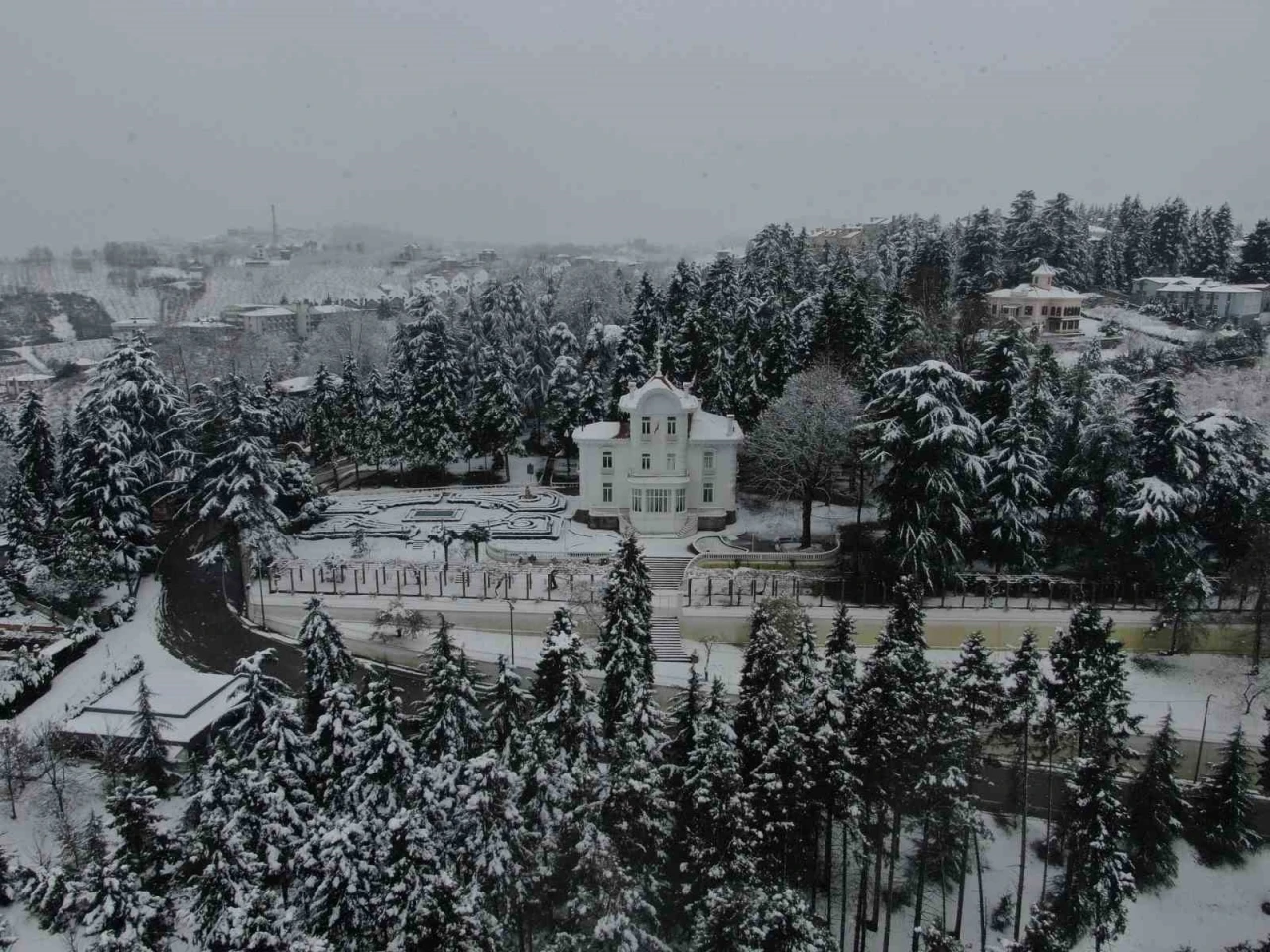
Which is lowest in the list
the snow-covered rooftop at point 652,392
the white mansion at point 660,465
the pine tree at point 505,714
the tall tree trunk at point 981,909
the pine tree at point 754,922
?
the tall tree trunk at point 981,909

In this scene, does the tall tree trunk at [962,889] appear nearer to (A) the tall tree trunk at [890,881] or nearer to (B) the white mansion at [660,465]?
(A) the tall tree trunk at [890,881]

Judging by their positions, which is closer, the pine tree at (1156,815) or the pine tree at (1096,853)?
the pine tree at (1096,853)

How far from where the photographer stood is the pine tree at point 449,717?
20297mm

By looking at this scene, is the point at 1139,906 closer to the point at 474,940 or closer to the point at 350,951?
the point at 474,940

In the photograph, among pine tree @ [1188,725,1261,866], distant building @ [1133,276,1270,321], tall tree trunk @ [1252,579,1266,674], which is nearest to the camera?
pine tree @ [1188,725,1261,866]

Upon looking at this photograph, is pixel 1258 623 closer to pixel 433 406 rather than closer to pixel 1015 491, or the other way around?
pixel 1015 491

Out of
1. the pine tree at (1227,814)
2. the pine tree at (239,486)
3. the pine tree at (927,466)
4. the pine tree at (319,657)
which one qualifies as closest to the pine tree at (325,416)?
the pine tree at (239,486)

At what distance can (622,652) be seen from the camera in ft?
73.8

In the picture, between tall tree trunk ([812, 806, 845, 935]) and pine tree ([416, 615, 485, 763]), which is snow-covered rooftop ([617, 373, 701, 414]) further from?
tall tree trunk ([812, 806, 845, 935])

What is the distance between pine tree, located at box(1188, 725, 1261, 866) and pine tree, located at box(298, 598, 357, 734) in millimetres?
23315

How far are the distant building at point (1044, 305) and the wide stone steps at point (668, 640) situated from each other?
120ft

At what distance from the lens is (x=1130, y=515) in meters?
31.5

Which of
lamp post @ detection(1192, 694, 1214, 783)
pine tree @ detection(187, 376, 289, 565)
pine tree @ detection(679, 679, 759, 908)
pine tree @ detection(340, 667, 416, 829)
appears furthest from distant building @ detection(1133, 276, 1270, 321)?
pine tree @ detection(340, 667, 416, 829)

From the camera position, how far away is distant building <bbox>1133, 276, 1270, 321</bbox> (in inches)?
2347
